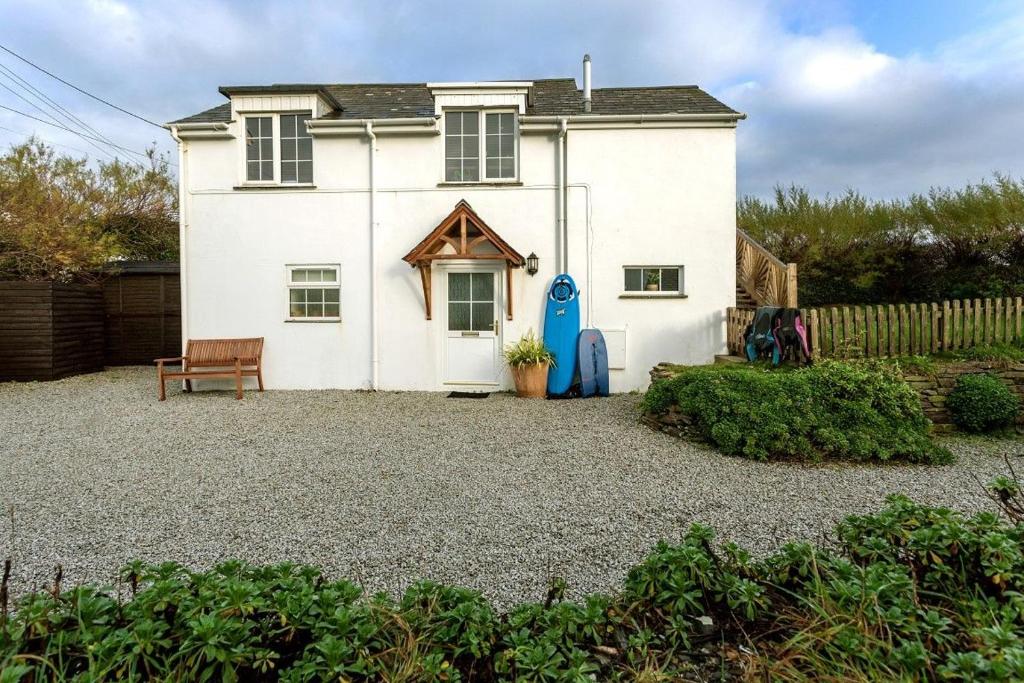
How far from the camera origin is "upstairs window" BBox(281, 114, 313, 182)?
9.79 meters

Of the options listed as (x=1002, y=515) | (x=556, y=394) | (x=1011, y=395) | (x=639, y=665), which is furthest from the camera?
(x=556, y=394)

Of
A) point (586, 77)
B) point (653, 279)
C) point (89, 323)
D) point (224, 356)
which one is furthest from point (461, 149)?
point (89, 323)

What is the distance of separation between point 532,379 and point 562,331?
0.94 meters

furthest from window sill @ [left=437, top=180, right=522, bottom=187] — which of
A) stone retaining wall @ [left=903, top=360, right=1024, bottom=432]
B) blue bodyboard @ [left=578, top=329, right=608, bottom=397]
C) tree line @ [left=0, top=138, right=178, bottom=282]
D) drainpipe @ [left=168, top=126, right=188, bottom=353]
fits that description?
tree line @ [left=0, top=138, right=178, bottom=282]

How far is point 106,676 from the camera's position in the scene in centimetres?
155

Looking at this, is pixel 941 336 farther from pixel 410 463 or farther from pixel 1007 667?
pixel 1007 667

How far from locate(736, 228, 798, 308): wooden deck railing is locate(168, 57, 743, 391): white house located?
637 millimetres

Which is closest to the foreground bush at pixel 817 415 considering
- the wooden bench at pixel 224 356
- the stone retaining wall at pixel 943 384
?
the stone retaining wall at pixel 943 384

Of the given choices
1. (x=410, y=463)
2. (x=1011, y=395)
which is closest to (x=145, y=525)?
(x=410, y=463)

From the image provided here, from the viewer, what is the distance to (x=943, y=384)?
648 cm

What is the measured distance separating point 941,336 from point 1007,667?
24.1 feet

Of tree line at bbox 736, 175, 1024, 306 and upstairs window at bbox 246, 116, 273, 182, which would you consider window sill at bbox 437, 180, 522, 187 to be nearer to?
upstairs window at bbox 246, 116, 273, 182

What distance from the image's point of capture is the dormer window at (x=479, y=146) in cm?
964

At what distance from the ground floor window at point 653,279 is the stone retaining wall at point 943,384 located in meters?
3.46
